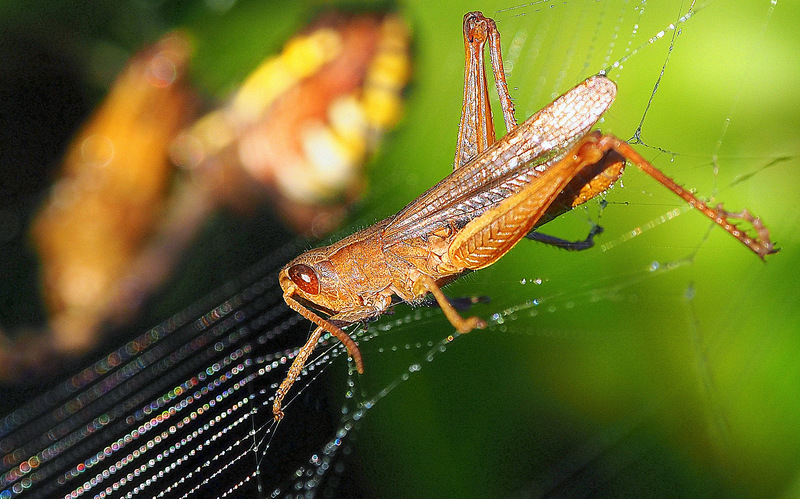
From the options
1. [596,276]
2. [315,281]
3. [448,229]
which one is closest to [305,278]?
[315,281]

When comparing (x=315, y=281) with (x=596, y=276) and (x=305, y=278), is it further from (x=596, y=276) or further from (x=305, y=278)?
(x=596, y=276)

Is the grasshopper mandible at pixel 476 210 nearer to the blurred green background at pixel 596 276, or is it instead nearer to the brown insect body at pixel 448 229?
the brown insect body at pixel 448 229

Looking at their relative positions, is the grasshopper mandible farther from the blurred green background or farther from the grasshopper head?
the blurred green background

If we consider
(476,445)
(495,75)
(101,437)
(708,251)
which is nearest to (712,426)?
(708,251)

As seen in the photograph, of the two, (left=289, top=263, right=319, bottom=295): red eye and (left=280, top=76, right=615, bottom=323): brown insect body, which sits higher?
(left=289, top=263, right=319, bottom=295): red eye

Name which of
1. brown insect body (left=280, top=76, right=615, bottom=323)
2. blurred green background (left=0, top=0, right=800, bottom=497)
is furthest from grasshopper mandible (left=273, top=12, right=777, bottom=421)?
blurred green background (left=0, top=0, right=800, bottom=497)

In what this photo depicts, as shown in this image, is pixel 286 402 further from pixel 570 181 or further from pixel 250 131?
pixel 250 131

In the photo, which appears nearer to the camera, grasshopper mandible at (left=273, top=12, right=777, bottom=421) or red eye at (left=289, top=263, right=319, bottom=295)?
grasshopper mandible at (left=273, top=12, right=777, bottom=421)
